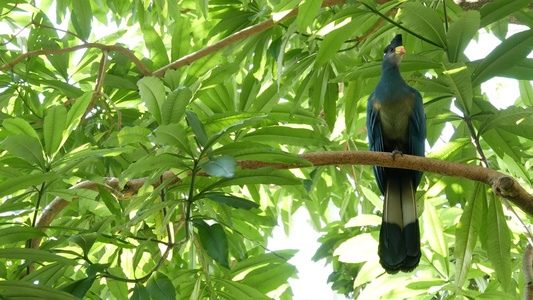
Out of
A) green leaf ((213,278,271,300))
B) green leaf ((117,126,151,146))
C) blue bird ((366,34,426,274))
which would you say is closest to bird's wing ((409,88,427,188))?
blue bird ((366,34,426,274))

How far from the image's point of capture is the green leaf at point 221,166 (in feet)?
4.03

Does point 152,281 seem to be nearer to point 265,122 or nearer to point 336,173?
point 265,122

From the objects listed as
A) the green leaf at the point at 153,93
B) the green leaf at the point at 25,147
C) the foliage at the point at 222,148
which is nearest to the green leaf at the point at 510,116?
the foliage at the point at 222,148

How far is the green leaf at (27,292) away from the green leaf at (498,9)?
4.76 ft

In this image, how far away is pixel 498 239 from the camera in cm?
166

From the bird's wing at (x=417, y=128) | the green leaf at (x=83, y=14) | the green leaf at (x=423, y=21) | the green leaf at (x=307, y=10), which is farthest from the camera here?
the green leaf at (x=83, y=14)

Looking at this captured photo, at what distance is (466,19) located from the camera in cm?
163

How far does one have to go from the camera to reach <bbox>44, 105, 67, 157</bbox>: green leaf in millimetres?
1657

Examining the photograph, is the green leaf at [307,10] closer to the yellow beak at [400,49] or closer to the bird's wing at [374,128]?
the yellow beak at [400,49]

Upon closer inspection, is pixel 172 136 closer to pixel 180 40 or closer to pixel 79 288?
pixel 79 288

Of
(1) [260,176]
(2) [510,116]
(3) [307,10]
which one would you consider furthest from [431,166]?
(3) [307,10]

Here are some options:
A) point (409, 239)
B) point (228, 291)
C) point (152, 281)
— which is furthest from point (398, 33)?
point (152, 281)

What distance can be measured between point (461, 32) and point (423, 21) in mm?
115

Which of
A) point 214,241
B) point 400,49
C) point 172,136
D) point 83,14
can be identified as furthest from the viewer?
point 83,14
